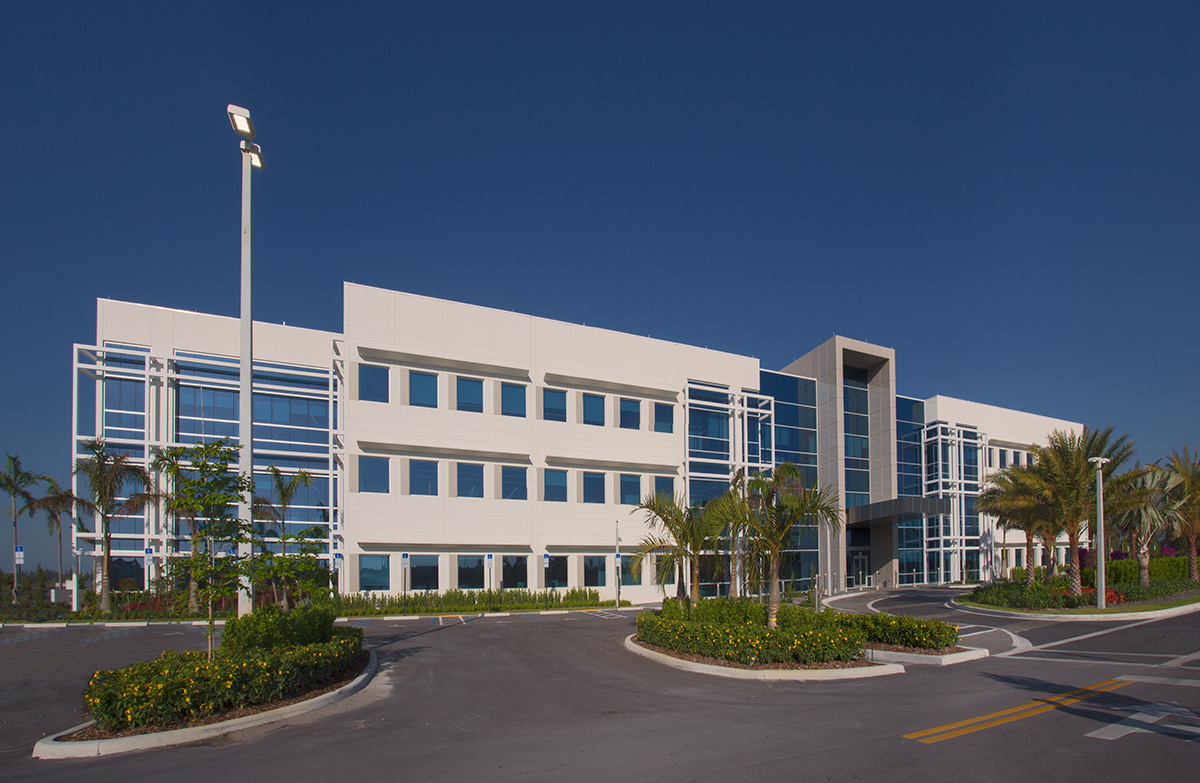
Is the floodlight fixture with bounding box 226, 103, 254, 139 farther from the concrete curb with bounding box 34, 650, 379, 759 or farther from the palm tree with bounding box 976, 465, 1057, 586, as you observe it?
the palm tree with bounding box 976, 465, 1057, 586

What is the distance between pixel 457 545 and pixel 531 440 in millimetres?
5880

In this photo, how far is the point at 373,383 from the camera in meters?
30.6

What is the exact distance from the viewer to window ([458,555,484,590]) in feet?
103

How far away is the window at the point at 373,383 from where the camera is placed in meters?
30.3

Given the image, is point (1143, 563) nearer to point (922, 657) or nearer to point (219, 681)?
point (922, 657)

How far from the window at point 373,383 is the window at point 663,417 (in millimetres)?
13833

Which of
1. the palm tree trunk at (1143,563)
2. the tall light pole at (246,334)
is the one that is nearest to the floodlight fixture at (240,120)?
the tall light pole at (246,334)

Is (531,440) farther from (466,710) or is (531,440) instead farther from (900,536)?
(900,536)

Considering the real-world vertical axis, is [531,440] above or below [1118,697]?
above

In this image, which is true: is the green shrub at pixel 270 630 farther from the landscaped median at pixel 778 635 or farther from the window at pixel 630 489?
the window at pixel 630 489

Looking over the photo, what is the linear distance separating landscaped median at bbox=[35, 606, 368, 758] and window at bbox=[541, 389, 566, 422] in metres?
20.9

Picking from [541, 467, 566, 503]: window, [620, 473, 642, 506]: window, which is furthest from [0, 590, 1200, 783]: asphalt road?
[620, 473, 642, 506]: window

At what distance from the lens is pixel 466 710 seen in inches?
444

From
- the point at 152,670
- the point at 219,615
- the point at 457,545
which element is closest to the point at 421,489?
the point at 457,545
